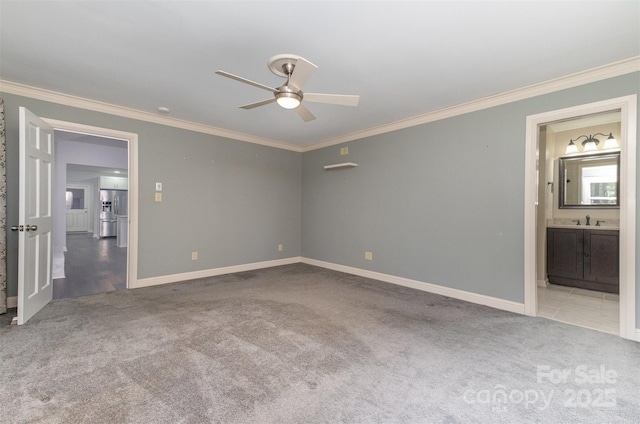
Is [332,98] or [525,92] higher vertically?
[525,92]

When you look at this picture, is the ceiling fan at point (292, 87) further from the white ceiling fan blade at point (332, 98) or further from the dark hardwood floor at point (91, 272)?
the dark hardwood floor at point (91, 272)

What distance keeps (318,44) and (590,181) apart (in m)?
4.62

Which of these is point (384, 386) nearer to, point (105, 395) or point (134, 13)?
point (105, 395)

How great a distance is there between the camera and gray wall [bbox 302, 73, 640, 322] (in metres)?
3.10

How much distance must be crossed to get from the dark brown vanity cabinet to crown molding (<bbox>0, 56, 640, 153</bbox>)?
2.30 meters

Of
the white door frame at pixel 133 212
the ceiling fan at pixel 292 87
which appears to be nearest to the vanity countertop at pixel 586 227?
the ceiling fan at pixel 292 87

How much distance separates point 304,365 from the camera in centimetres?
202

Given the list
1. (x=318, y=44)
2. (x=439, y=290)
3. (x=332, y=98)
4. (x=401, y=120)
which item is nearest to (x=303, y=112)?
(x=332, y=98)

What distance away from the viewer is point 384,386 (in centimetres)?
178

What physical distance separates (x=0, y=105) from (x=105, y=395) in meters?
3.16

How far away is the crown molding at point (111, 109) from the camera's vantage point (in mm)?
3059

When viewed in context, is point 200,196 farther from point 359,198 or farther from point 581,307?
point 581,307

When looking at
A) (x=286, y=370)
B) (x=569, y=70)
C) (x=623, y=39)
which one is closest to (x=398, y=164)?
(x=569, y=70)

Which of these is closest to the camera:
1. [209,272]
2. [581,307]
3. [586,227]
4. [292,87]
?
[292,87]
